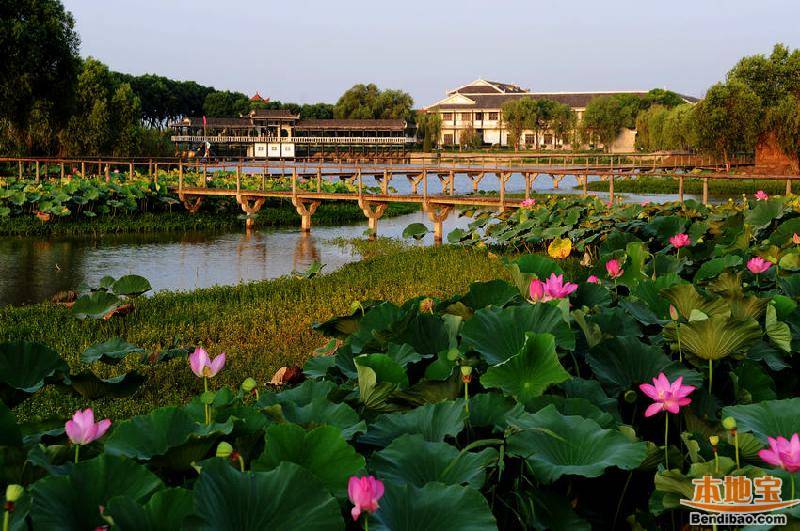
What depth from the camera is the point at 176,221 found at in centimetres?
1752

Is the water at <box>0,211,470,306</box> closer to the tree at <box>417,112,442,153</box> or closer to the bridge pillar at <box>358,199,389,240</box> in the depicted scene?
the bridge pillar at <box>358,199,389,240</box>

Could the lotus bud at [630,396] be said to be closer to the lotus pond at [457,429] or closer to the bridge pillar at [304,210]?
the lotus pond at [457,429]

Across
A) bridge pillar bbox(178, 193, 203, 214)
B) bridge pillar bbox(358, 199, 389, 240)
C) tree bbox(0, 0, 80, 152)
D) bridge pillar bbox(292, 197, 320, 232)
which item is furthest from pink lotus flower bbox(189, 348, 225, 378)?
tree bbox(0, 0, 80, 152)

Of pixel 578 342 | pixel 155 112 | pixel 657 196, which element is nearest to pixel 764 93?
pixel 657 196

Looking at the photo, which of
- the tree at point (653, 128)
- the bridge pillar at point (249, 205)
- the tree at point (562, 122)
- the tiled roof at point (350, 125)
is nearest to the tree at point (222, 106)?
the tiled roof at point (350, 125)

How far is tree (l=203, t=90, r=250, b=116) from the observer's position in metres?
77.8

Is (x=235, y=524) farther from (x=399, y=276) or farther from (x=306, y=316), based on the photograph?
(x=399, y=276)

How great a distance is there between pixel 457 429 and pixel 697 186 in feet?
97.9

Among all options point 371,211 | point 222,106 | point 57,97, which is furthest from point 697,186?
point 222,106

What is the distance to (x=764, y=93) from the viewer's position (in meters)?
31.4

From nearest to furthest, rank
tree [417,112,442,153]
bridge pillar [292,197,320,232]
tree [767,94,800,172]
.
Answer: bridge pillar [292,197,320,232]
tree [767,94,800,172]
tree [417,112,442,153]

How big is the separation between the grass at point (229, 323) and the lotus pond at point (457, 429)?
5.31ft

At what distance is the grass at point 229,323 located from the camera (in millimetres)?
4562

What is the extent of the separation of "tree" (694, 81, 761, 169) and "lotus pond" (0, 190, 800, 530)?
29021 millimetres
